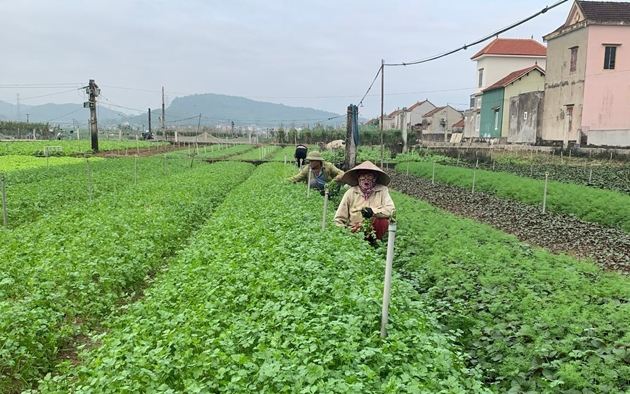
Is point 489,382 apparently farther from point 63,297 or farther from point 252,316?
point 63,297

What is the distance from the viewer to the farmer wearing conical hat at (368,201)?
8430 millimetres

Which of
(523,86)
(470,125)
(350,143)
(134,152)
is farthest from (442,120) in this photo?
(350,143)

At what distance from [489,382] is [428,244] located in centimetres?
346

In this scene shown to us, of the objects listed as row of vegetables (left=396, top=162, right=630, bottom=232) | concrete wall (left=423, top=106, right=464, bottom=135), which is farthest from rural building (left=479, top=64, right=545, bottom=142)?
row of vegetables (left=396, top=162, right=630, bottom=232)

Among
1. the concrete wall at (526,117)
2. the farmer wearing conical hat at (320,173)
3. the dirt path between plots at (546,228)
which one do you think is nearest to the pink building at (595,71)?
the concrete wall at (526,117)

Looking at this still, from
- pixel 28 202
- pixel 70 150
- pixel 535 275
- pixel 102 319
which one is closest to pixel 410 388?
pixel 535 275

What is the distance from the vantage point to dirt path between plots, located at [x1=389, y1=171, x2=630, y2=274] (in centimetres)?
986

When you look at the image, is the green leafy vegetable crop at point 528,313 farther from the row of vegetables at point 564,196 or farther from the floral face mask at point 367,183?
the row of vegetables at point 564,196

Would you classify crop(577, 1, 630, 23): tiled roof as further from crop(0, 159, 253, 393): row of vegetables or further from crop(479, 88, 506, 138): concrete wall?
crop(0, 159, 253, 393): row of vegetables

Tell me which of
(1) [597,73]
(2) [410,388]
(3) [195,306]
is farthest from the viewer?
(1) [597,73]

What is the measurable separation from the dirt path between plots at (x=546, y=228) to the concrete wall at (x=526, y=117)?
22.8 metres

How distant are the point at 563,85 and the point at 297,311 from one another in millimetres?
36782

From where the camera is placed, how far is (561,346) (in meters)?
4.12

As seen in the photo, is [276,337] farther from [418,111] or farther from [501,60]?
[418,111]
